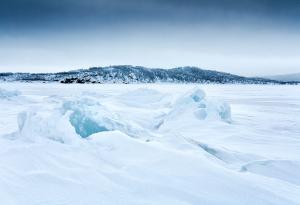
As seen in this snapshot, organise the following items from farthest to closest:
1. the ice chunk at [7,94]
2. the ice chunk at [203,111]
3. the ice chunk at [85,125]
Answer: the ice chunk at [7,94]
the ice chunk at [203,111]
the ice chunk at [85,125]

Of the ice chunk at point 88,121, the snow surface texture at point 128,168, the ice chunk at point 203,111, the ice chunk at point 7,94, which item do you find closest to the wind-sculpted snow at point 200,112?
the ice chunk at point 203,111

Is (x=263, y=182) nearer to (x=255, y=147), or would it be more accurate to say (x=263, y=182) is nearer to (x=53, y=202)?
(x=53, y=202)

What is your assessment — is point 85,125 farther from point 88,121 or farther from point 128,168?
point 128,168

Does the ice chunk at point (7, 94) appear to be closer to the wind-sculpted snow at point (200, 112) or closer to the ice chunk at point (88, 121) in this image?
the wind-sculpted snow at point (200, 112)

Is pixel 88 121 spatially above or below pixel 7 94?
above

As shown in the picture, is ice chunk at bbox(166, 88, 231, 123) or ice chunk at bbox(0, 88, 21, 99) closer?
ice chunk at bbox(166, 88, 231, 123)

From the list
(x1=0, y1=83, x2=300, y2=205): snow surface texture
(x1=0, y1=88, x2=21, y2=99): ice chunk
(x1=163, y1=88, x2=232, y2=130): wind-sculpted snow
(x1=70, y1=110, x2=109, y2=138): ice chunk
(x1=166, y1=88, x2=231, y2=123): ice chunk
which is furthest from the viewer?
(x1=0, y1=88, x2=21, y2=99): ice chunk

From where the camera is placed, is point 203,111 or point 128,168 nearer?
point 128,168

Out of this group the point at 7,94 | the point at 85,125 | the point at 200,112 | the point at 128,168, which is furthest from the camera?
the point at 7,94

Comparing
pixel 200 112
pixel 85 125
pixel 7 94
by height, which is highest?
pixel 85 125

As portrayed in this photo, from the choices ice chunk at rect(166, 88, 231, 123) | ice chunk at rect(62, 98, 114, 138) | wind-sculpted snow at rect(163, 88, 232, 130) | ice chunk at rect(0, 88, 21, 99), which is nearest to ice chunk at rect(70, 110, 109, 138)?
ice chunk at rect(62, 98, 114, 138)

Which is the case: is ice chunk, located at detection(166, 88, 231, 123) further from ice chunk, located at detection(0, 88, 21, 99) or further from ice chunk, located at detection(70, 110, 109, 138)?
ice chunk, located at detection(0, 88, 21, 99)

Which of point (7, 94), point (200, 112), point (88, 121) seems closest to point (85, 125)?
point (88, 121)

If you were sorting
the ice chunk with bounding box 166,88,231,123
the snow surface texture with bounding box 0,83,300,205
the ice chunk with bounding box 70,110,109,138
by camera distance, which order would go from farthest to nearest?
the ice chunk with bounding box 166,88,231,123
the ice chunk with bounding box 70,110,109,138
the snow surface texture with bounding box 0,83,300,205
